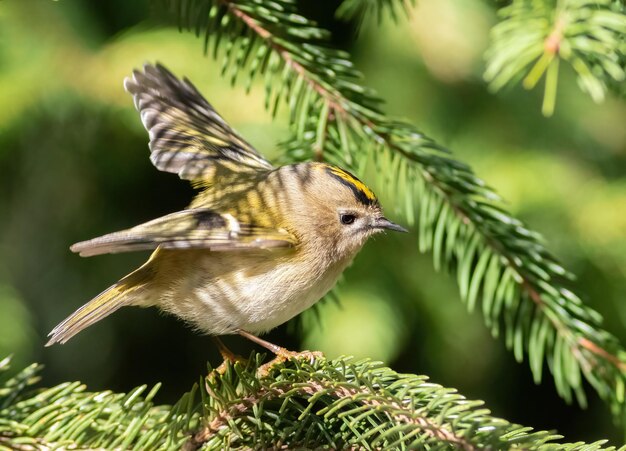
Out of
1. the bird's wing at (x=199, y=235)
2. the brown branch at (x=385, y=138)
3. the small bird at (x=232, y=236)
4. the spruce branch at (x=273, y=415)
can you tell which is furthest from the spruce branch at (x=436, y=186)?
the spruce branch at (x=273, y=415)

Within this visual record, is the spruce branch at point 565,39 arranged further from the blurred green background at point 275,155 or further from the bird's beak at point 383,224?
the blurred green background at point 275,155

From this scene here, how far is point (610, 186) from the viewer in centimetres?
204

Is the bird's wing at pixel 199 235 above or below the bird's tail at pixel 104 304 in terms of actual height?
above

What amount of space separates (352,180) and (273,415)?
1.93ft

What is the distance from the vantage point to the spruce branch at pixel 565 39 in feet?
4.42

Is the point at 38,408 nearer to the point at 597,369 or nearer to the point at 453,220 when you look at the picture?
the point at 453,220

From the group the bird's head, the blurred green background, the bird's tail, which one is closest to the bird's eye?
the bird's head

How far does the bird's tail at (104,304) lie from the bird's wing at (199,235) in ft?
0.43

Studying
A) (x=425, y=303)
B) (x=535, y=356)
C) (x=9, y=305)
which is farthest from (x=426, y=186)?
(x=9, y=305)

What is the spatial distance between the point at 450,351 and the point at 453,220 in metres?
0.66

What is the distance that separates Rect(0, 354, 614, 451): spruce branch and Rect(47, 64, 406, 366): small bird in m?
0.20

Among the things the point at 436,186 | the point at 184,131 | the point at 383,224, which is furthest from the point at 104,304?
the point at 436,186

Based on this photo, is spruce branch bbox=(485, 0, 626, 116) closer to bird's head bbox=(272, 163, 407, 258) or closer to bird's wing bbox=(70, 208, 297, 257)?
bird's head bbox=(272, 163, 407, 258)

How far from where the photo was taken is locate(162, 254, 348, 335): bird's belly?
4.96 feet
